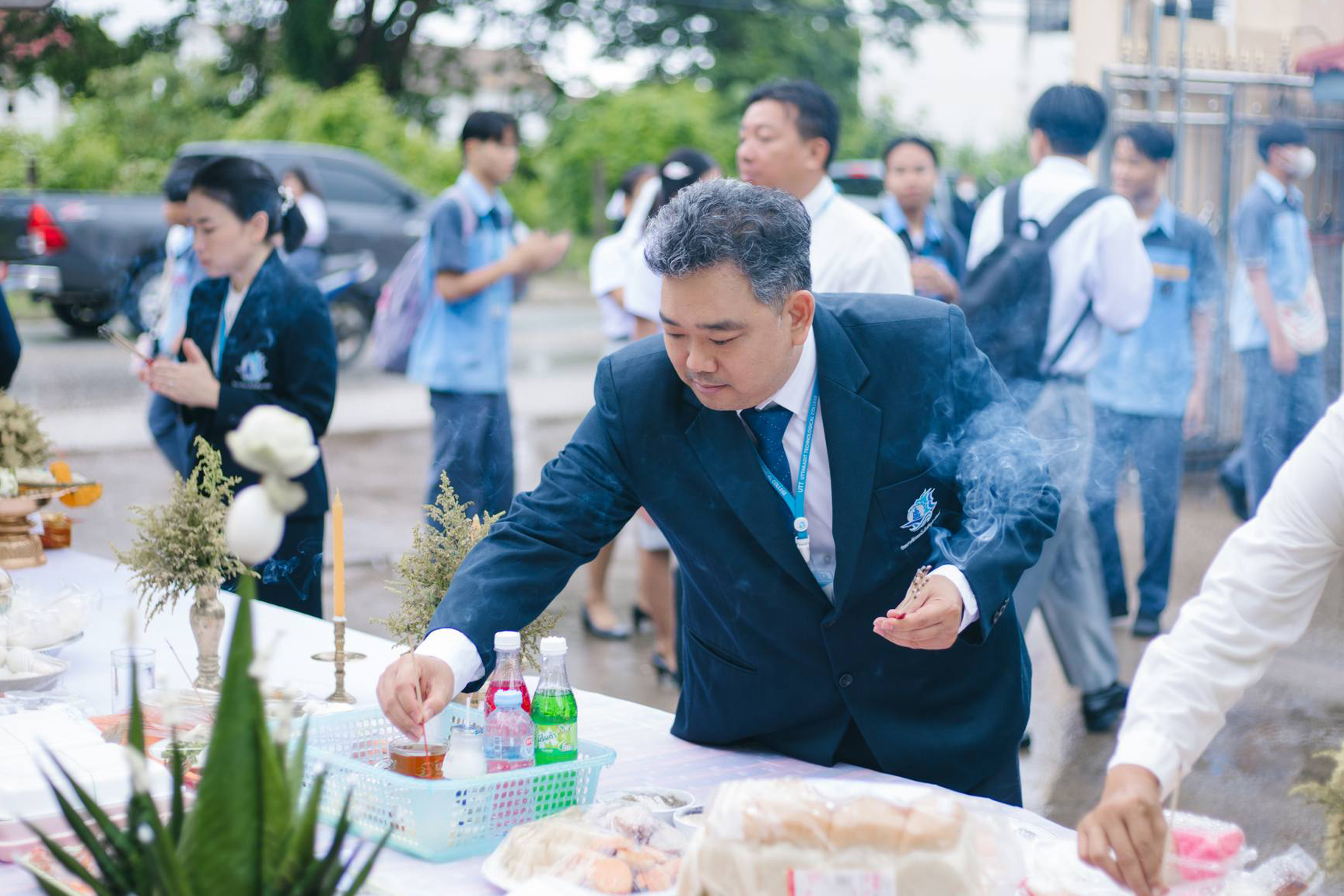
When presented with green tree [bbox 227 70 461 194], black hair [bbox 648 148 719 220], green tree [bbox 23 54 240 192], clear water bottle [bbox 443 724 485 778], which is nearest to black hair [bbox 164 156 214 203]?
black hair [bbox 648 148 719 220]

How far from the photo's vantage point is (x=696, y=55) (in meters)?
26.2

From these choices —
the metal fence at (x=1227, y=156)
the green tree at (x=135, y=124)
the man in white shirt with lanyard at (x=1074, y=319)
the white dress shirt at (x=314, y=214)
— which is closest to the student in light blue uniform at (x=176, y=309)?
the white dress shirt at (x=314, y=214)

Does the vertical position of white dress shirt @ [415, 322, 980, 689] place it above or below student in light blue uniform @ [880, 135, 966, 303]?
below

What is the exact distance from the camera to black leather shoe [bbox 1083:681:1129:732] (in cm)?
508

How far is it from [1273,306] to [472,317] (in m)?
4.06

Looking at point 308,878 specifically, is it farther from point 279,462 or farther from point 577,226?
point 577,226

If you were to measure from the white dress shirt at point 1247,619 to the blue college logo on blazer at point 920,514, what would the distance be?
0.73 metres

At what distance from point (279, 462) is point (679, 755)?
133 cm

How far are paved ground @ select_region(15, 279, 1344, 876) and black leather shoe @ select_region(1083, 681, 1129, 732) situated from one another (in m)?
0.07

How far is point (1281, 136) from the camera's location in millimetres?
7184

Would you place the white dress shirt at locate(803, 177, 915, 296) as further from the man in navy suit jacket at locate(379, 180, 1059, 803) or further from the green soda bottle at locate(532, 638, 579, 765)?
the green soda bottle at locate(532, 638, 579, 765)

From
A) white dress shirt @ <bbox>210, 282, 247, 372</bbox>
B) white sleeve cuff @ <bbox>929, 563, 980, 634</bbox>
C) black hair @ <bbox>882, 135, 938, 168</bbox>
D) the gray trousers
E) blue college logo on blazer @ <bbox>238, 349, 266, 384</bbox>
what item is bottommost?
the gray trousers

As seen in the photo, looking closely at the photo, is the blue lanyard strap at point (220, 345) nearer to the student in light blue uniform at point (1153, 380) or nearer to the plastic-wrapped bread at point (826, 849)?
the plastic-wrapped bread at point (826, 849)

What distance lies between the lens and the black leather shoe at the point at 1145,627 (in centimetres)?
612
